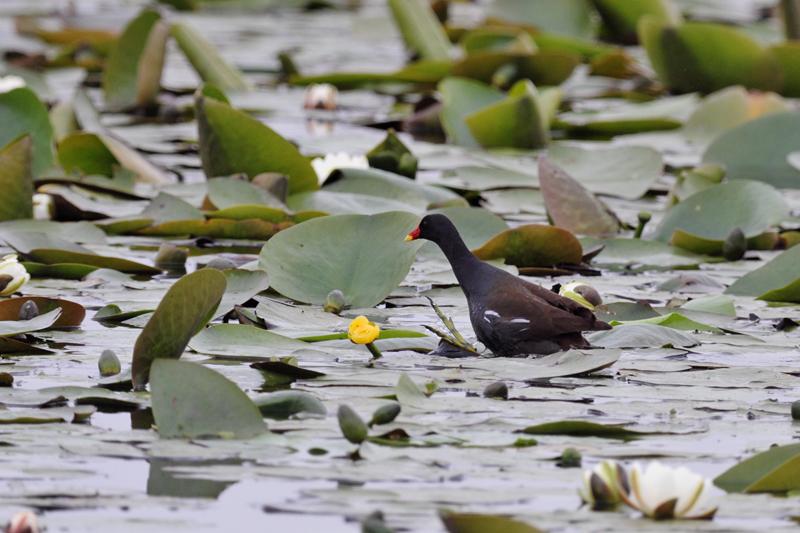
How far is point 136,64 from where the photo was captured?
27.7 ft

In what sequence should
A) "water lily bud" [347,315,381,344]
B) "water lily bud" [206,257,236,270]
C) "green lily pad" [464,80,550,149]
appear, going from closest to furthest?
"water lily bud" [347,315,381,344] < "water lily bud" [206,257,236,270] < "green lily pad" [464,80,550,149]

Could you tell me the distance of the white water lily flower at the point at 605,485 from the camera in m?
2.74

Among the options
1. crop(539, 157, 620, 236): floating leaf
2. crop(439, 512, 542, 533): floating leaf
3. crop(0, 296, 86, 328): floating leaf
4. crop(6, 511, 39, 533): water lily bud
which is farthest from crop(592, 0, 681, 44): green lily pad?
crop(6, 511, 39, 533): water lily bud

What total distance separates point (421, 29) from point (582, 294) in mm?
5864

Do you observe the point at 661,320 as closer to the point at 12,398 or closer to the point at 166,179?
the point at 12,398

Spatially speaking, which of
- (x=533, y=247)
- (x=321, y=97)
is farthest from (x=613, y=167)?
(x=321, y=97)

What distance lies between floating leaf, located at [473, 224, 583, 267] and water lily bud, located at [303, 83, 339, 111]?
3740 millimetres

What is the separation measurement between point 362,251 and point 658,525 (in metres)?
1.98

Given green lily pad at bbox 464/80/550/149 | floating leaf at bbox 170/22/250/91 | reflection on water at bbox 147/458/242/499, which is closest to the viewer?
reflection on water at bbox 147/458/242/499

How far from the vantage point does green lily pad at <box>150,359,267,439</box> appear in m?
3.13

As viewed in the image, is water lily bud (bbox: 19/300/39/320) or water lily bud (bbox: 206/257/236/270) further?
water lily bud (bbox: 206/257/236/270)

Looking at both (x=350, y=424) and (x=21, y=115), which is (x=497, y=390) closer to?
(x=350, y=424)

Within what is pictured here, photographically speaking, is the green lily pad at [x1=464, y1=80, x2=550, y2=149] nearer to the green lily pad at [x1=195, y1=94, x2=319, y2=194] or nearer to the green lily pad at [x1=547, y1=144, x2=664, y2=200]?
the green lily pad at [x1=547, y1=144, x2=664, y2=200]

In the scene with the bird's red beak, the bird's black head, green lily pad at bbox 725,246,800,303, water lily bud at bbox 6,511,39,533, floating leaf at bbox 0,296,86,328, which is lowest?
green lily pad at bbox 725,246,800,303
